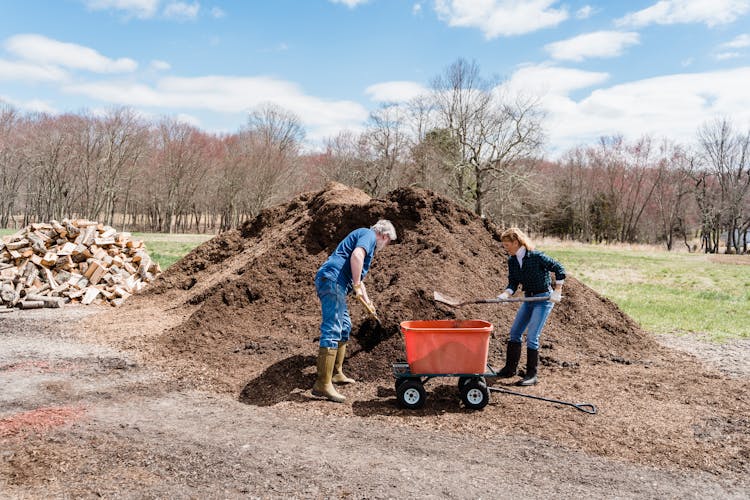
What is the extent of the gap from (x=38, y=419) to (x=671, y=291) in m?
15.8

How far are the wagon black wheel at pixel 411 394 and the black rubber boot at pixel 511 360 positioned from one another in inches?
52.4

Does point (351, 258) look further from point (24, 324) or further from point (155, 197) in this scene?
point (155, 197)

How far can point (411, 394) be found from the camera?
4.89 metres

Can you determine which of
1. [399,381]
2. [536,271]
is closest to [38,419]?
[399,381]

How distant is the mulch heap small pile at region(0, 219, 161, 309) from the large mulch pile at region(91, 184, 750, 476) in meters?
1.58

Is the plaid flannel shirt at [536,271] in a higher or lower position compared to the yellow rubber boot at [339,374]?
higher

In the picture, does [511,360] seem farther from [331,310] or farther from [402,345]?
[331,310]

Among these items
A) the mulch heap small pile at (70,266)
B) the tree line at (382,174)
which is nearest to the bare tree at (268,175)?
the tree line at (382,174)

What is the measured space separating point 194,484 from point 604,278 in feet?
58.9

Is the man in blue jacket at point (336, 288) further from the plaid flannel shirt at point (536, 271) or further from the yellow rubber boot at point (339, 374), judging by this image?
the plaid flannel shirt at point (536, 271)

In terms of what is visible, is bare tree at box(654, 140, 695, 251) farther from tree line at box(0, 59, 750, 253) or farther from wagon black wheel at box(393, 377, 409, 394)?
wagon black wheel at box(393, 377, 409, 394)

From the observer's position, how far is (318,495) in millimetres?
3334

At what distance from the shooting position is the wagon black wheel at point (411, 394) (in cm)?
486

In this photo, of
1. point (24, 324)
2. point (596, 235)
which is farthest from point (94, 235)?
point (596, 235)
